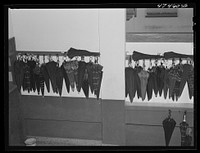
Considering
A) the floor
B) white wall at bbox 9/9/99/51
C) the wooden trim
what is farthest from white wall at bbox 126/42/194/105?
the floor

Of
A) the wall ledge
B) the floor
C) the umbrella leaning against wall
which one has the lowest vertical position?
the floor

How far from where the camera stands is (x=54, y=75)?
1.37 metres

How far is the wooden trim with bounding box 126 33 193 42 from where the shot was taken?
1.30 meters

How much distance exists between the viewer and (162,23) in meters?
1.31

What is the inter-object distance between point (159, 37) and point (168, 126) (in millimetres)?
416

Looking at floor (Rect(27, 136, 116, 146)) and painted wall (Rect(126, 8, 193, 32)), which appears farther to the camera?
floor (Rect(27, 136, 116, 146))

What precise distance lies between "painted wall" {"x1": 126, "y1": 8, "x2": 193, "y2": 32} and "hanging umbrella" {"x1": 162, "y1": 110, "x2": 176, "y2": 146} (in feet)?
1.33

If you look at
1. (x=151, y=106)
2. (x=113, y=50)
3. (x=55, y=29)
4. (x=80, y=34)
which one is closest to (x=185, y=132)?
(x=151, y=106)

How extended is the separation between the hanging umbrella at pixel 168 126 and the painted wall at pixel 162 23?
16.0 inches

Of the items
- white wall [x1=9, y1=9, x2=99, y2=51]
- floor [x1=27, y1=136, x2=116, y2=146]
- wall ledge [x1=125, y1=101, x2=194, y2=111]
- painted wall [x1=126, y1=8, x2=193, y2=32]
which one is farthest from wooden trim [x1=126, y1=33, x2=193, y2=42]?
floor [x1=27, y1=136, x2=116, y2=146]

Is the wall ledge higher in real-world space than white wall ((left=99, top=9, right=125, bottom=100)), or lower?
lower

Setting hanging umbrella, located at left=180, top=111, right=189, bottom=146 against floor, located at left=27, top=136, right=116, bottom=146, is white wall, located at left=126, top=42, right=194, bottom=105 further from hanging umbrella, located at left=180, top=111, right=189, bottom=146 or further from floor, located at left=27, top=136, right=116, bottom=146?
floor, located at left=27, top=136, right=116, bottom=146
